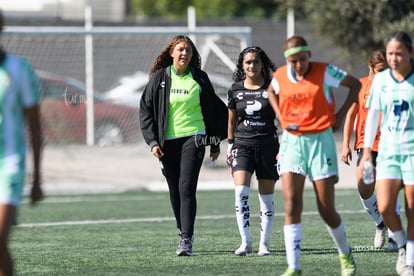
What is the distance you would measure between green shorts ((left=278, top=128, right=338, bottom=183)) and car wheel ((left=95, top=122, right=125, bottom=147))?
44.4 ft

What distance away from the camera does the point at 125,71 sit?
929 inches

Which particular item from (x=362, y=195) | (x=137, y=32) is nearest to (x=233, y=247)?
(x=362, y=195)

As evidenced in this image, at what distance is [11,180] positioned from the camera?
7.51 meters

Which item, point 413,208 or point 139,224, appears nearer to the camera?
point 413,208

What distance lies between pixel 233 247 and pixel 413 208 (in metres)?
3.39

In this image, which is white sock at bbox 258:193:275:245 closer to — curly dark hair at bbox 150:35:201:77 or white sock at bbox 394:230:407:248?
curly dark hair at bbox 150:35:201:77

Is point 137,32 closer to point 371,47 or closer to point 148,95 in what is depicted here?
point 371,47

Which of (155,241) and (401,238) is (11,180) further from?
(155,241)

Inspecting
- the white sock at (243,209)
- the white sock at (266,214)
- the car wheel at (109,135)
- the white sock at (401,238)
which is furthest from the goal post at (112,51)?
the white sock at (401,238)

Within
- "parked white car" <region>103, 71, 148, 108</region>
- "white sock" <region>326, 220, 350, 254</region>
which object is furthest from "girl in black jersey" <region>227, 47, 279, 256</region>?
"parked white car" <region>103, 71, 148, 108</region>

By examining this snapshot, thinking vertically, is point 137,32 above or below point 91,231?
above

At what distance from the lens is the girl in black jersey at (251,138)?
11.3 metres

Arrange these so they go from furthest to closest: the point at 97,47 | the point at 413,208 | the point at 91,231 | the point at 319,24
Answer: the point at 319,24, the point at 97,47, the point at 91,231, the point at 413,208

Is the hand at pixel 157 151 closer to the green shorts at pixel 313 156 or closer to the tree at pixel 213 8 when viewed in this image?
the green shorts at pixel 313 156
